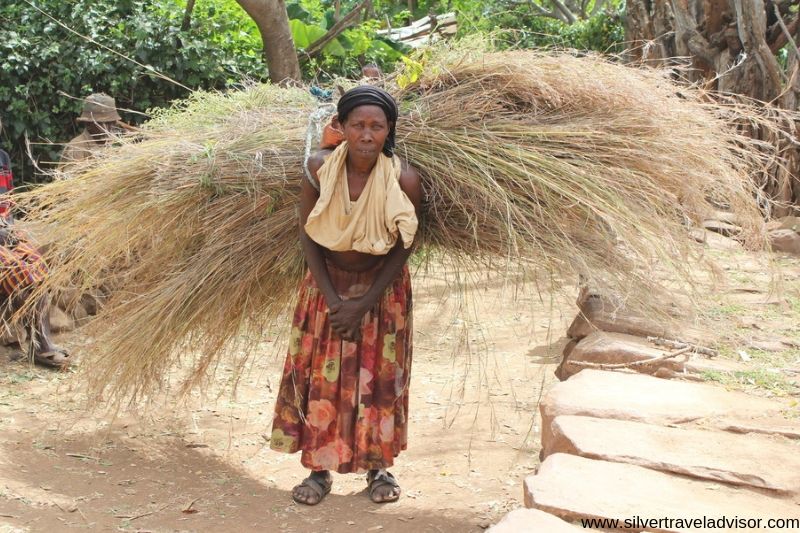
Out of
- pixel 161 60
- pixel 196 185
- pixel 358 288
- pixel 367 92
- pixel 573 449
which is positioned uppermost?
pixel 161 60

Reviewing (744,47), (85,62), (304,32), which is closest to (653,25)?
(744,47)

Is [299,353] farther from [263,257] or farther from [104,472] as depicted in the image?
[104,472]

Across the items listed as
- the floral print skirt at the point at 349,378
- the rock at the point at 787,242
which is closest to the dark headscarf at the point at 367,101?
the floral print skirt at the point at 349,378

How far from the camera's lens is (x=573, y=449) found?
2.46 m

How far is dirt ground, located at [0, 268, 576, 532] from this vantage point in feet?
9.76

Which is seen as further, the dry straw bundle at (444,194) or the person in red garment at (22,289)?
the person in red garment at (22,289)

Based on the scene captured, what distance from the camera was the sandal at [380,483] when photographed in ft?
10.2

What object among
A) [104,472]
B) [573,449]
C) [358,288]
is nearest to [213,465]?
[104,472]

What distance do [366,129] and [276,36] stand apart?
12.4 feet

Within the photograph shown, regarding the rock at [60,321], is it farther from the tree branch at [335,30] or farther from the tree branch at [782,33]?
the tree branch at [782,33]

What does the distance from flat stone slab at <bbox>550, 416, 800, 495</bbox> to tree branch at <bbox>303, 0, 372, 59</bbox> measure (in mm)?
4720

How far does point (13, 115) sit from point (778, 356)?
5.25 meters

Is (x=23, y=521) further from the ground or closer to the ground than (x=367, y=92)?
closer to the ground

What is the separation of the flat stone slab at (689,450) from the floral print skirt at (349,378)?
2.06 feet
